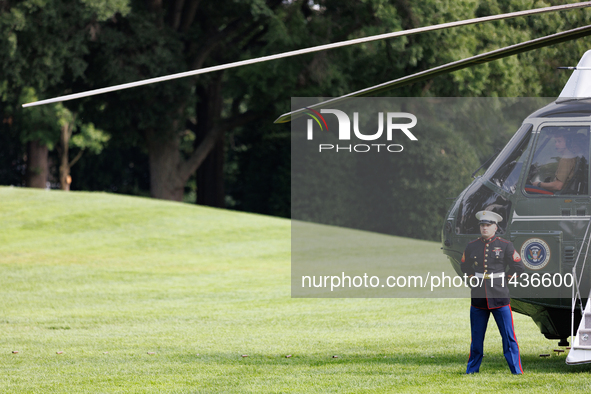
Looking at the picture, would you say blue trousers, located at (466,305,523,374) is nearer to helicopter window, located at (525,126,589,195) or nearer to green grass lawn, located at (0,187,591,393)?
green grass lawn, located at (0,187,591,393)

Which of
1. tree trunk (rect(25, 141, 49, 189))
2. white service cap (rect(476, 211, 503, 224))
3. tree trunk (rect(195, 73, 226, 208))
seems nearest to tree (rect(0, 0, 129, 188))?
tree trunk (rect(195, 73, 226, 208))

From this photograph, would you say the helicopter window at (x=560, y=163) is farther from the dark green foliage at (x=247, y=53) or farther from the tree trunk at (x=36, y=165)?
the tree trunk at (x=36, y=165)

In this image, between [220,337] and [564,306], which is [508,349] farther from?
[220,337]

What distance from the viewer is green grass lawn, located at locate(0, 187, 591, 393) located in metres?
6.91

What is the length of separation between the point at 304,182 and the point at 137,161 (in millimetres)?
21721

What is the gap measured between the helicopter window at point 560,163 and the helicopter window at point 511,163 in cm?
12

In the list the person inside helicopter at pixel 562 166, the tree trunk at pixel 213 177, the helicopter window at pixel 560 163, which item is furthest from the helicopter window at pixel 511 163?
the tree trunk at pixel 213 177

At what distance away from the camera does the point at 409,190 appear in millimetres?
13711

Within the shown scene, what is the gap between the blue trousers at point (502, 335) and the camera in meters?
6.50

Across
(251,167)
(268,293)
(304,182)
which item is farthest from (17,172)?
(268,293)

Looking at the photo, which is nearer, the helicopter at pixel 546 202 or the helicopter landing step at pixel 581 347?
the helicopter landing step at pixel 581 347

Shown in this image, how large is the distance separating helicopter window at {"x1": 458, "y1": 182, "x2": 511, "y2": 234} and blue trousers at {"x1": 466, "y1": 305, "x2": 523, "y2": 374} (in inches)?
31.0

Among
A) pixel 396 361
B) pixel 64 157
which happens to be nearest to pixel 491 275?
pixel 396 361

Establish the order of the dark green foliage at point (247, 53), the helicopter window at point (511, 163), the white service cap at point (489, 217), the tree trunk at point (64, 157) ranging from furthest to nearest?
the tree trunk at point (64, 157), the dark green foliage at point (247, 53), the helicopter window at point (511, 163), the white service cap at point (489, 217)
